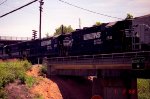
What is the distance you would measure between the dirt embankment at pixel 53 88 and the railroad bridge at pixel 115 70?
90.7 inches

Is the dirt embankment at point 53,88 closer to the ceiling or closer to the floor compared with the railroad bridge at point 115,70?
closer to the floor

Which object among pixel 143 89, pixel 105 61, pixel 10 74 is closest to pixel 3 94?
pixel 10 74

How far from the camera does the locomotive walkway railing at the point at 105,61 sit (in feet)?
71.5

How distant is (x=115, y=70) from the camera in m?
25.3

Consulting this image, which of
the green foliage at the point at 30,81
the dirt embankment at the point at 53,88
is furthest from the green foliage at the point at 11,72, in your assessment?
the dirt embankment at the point at 53,88

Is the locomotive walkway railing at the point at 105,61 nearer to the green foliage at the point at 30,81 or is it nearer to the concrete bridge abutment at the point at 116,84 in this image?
the concrete bridge abutment at the point at 116,84

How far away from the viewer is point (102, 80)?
27.9 meters

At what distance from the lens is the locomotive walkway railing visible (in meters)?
21.8

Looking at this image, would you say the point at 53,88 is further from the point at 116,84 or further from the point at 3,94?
the point at 116,84

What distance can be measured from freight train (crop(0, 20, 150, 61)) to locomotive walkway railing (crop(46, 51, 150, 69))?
391 cm

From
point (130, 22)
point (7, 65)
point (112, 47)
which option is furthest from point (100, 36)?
point (7, 65)

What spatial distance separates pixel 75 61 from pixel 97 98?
7.31m

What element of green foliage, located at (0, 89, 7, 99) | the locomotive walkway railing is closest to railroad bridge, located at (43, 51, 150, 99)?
the locomotive walkway railing

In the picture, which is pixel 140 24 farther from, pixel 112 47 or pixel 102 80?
pixel 102 80
